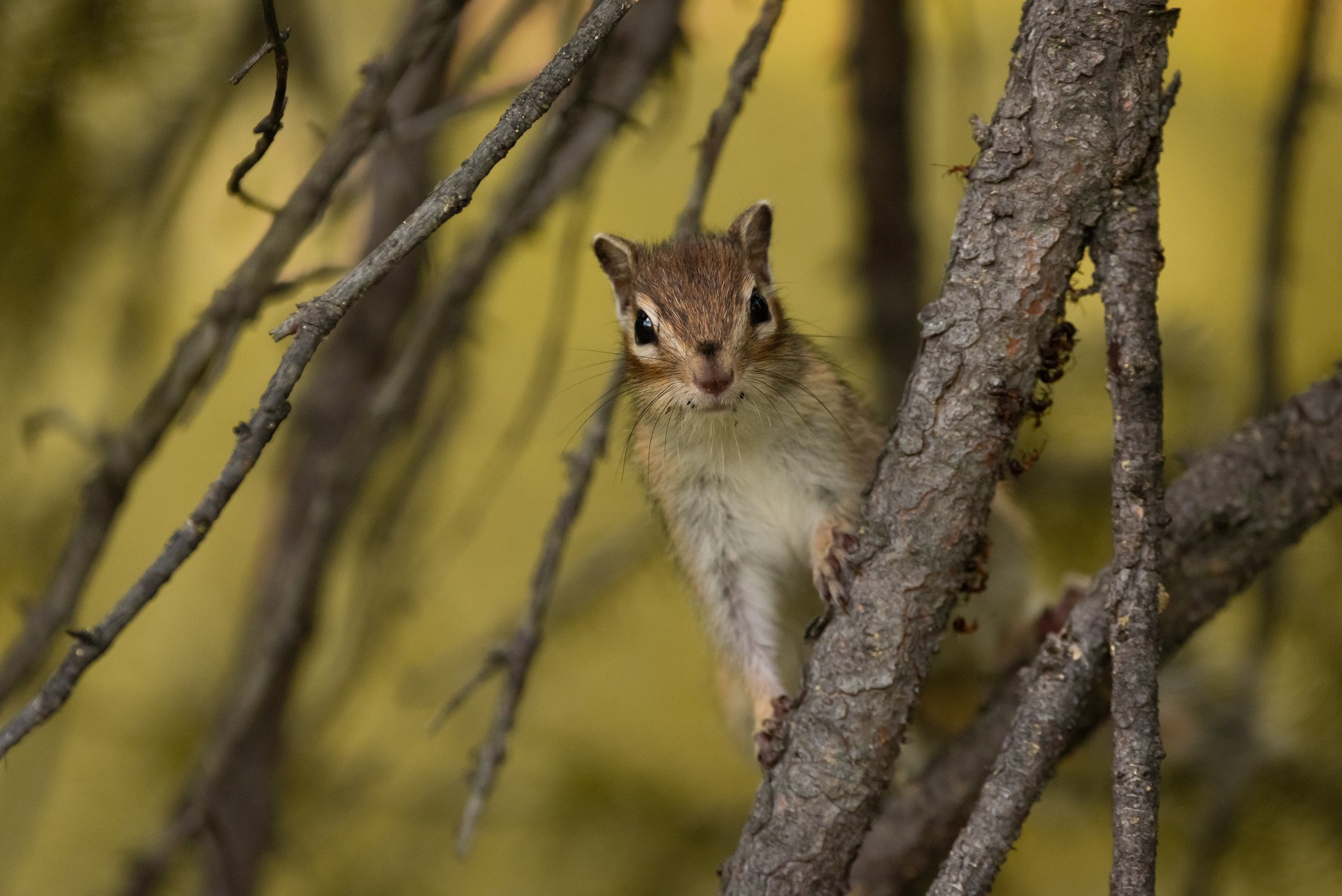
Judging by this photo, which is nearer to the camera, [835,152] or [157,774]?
[157,774]

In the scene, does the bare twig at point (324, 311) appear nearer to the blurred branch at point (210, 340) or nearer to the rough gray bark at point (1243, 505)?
the blurred branch at point (210, 340)

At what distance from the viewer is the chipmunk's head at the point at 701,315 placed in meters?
2.19

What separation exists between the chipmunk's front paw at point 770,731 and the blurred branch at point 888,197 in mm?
1379

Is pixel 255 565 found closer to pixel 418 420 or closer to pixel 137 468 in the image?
pixel 418 420

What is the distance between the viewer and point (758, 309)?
2.39 meters

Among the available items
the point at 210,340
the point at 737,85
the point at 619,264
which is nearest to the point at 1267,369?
the point at 737,85

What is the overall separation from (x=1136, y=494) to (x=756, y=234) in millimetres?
1298

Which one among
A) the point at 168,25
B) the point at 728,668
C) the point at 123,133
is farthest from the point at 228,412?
the point at 728,668

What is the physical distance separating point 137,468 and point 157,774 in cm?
160

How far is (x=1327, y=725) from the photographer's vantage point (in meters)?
2.46

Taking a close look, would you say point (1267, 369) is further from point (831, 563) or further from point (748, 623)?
point (748, 623)

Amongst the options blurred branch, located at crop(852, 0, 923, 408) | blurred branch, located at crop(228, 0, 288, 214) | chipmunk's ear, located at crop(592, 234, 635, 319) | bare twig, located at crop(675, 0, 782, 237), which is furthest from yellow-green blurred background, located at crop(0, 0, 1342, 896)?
blurred branch, located at crop(228, 0, 288, 214)

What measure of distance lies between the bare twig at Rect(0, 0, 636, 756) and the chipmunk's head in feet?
3.02

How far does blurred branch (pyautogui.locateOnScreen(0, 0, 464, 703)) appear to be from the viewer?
206 centimetres
